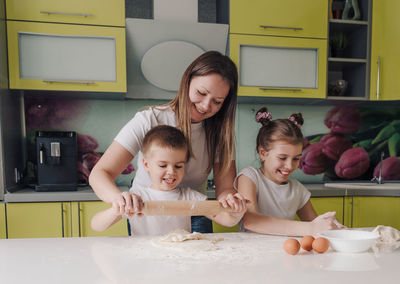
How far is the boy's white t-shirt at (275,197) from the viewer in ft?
4.11

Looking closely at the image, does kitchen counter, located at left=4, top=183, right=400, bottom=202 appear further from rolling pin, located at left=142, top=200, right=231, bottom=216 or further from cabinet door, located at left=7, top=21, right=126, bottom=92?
rolling pin, located at left=142, top=200, right=231, bottom=216

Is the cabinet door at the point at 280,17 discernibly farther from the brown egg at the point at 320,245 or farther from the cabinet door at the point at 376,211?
the brown egg at the point at 320,245

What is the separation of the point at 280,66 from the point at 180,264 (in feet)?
5.65

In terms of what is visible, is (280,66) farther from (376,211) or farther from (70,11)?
(70,11)

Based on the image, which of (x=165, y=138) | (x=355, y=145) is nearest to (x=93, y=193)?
(x=165, y=138)

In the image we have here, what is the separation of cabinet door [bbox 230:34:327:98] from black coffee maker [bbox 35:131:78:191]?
1.14 meters

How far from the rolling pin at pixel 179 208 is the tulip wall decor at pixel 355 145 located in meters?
1.76

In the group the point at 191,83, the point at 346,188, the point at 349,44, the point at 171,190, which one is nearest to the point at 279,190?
the point at 171,190

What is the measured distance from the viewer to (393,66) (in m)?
2.14

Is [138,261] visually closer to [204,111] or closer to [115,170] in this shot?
[115,170]

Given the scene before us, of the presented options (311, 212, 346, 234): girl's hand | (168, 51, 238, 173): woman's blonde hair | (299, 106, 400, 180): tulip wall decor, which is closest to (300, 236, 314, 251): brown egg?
(311, 212, 346, 234): girl's hand

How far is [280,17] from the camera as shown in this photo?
2.06m

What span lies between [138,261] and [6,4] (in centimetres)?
179

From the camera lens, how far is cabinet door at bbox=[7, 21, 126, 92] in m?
1.80
